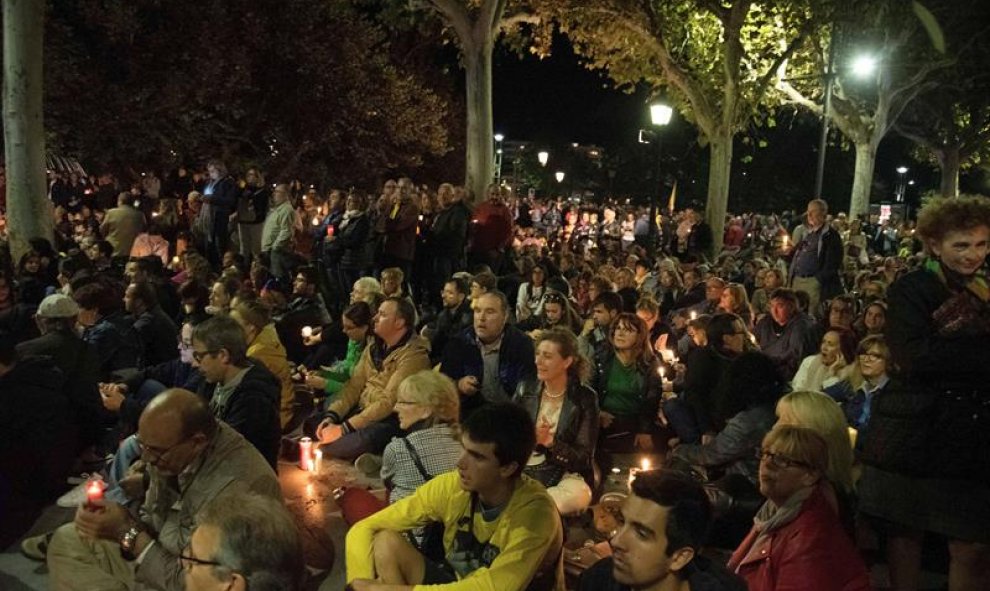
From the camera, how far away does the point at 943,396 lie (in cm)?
349

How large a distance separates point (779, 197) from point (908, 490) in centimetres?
5543

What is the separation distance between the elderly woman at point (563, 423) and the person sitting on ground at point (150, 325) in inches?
140

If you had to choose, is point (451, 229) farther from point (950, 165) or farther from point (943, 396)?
point (950, 165)

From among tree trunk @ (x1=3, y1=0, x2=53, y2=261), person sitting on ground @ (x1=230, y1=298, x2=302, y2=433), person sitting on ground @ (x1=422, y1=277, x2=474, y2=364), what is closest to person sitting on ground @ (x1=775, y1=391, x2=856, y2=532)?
person sitting on ground @ (x1=230, y1=298, x2=302, y2=433)

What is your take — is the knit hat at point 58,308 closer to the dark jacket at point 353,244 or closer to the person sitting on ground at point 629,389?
the person sitting on ground at point 629,389

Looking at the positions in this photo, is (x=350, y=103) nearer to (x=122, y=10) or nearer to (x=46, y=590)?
(x=122, y=10)

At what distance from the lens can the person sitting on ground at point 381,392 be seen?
6559 mm

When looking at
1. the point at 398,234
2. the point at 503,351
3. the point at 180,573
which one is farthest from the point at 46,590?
the point at 398,234

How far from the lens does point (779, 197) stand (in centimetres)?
5625

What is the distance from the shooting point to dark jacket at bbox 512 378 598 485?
17.8 feet

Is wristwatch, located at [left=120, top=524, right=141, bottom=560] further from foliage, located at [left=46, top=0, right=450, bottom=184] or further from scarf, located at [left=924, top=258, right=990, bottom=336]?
foliage, located at [left=46, top=0, right=450, bottom=184]

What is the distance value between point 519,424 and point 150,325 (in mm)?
4992

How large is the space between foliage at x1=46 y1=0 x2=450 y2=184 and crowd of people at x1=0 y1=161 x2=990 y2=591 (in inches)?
443

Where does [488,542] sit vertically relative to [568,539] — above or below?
above
